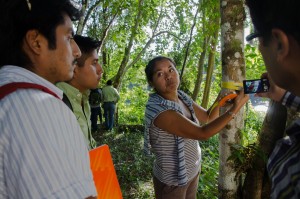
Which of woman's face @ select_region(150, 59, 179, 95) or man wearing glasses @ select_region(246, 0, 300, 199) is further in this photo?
woman's face @ select_region(150, 59, 179, 95)

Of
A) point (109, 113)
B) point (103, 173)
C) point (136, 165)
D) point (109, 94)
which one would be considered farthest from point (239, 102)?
point (109, 113)

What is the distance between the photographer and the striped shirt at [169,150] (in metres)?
2.77

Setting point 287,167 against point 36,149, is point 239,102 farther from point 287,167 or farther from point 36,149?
point 36,149

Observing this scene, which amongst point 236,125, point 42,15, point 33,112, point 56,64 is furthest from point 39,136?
point 236,125

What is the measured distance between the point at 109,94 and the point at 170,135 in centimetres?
→ 788

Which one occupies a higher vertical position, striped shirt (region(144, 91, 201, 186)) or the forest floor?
striped shirt (region(144, 91, 201, 186))

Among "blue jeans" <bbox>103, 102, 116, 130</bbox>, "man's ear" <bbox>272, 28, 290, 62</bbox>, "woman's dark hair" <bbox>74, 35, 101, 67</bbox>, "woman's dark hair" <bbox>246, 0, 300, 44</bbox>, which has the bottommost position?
"blue jeans" <bbox>103, 102, 116, 130</bbox>

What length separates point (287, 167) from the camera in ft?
3.08

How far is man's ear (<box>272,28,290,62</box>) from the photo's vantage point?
3.01 ft

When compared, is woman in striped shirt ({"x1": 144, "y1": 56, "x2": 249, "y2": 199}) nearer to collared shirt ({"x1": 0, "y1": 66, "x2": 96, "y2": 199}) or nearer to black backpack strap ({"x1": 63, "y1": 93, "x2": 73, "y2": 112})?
black backpack strap ({"x1": 63, "y1": 93, "x2": 73, "y2": 112})

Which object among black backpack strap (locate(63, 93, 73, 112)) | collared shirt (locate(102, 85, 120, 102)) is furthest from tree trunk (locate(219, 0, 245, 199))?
collared shirt (locate(102, 85, 120, 102))

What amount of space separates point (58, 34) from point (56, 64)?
150mm

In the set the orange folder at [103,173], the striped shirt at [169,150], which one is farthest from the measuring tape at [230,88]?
the orange folder at [103,173]

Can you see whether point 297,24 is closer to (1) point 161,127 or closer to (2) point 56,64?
(2) point 56,64
